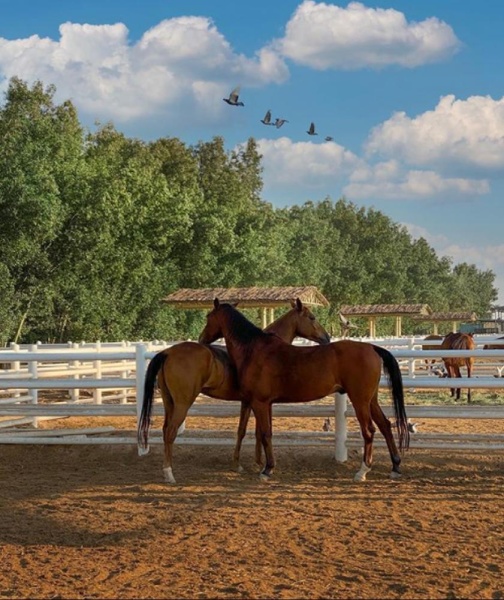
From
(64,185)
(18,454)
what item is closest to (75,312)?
(64,185)

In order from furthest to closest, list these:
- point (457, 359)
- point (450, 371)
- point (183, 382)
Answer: point (450, 371), point (457, 359), point (183, 382)

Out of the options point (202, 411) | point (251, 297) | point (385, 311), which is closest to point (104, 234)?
point (251, 297)

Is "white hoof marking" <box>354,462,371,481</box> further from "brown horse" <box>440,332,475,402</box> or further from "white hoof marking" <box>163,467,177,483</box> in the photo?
"brown horse" <box>440,332,475,402</box>

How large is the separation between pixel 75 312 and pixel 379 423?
24.1 meters

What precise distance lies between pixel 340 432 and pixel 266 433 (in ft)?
3.80

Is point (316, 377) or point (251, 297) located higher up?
point (251, 297)

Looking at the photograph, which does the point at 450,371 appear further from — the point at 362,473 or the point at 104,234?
the point at 104,234

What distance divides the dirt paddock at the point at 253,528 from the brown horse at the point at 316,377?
1.43ft

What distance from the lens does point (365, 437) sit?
320 inches

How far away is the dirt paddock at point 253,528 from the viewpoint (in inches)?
191

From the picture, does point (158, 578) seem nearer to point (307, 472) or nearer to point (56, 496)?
point (56, 496)

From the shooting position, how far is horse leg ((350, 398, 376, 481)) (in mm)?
8000

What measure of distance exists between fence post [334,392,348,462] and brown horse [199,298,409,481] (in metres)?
0.70

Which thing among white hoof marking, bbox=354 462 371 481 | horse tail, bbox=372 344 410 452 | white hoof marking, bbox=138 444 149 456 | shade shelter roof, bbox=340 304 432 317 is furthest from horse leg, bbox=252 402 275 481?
shade shelter roof, bbox=340 304 432 317
